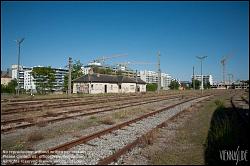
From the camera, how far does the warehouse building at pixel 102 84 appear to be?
68000 millimetres

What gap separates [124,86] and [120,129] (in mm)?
67774

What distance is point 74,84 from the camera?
70375mm

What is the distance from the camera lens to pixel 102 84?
71.3 meters

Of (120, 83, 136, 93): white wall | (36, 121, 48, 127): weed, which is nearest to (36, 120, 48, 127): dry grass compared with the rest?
(36, 121, 48, 127): weed

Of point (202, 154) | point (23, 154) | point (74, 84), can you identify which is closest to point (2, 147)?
point (23, 154)

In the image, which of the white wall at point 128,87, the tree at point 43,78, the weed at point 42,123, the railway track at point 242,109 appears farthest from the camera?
the white wall at point 128,87

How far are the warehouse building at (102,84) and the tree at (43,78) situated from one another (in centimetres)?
740

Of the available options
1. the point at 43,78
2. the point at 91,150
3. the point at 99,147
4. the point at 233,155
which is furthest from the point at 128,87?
the point at 233,155

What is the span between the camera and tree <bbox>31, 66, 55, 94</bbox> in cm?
6328

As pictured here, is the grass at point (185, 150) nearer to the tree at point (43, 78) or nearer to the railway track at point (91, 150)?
the railway track at point (91, 150)

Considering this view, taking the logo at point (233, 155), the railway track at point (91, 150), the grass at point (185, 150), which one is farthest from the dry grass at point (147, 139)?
the logo at point (233, 155)

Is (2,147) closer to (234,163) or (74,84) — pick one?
(234,163)

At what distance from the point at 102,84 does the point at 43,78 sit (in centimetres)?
1514

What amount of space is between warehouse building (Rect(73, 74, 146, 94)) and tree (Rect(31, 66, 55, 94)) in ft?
24.3
